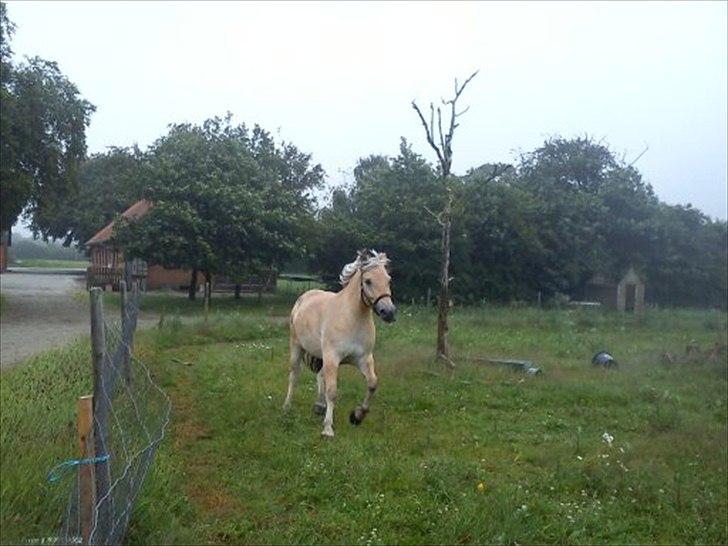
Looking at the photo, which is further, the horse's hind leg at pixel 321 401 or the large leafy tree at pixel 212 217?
the large leafy tree at pixel 212 217

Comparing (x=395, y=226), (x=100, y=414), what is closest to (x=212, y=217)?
(x=395, y=226)

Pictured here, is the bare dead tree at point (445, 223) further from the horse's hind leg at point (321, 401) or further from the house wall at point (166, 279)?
the house wall at point (166, 279)

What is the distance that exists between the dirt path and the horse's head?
6922 mm

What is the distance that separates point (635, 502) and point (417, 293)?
67.7 feet

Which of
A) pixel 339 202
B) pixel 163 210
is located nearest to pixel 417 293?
pixel 339 202

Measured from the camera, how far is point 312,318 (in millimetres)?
10047

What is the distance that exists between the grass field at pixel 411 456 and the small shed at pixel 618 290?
2140cm

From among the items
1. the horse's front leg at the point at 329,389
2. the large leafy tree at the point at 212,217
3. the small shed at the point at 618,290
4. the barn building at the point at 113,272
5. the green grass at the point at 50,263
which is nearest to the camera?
the horse's front leg at the point at 329,389

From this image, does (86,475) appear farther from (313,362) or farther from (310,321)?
(313,362)

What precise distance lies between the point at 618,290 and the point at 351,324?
28.5 m

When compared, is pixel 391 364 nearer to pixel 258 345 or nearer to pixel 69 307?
pixel 258 345

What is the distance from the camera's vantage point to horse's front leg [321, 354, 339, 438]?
351 inches

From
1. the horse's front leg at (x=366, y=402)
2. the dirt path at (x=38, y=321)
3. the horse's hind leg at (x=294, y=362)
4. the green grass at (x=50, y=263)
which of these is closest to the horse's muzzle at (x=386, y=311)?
the horse's front leg at (x=366, y=402)

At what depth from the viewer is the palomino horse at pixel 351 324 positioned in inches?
354
